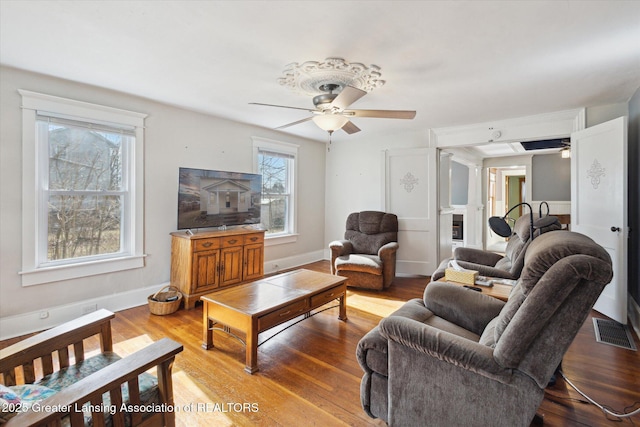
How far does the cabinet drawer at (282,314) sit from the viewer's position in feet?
7.36

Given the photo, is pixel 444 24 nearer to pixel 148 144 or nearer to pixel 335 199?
pixel 148 144

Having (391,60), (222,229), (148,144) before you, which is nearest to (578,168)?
(391,60)

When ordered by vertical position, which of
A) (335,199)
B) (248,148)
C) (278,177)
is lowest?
(335,199)

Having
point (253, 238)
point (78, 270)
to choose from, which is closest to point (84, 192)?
point (78, 270)

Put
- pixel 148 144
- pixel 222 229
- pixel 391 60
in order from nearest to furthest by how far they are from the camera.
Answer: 1. pixel 391 60
2. pixel 148 144
3. pixel 222 229

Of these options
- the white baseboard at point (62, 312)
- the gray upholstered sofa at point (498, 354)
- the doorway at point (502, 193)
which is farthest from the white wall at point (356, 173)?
the doorway at point (502, 193)

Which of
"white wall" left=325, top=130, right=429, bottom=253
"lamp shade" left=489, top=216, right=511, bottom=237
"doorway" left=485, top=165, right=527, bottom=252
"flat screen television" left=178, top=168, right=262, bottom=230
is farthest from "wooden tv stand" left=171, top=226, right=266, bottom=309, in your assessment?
"doorway" left=485, top=165, right=527, bottom=252

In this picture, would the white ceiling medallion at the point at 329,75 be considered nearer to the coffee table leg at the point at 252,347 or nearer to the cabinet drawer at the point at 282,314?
the cabinet drawer at the point at 282,314

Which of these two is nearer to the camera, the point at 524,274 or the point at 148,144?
the point at 524,274

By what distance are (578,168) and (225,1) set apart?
420 centimetres

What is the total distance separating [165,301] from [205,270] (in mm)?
523

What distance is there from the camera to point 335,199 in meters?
6.08

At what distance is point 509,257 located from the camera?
312 centimetres

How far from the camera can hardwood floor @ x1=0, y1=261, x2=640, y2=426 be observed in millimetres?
1770
